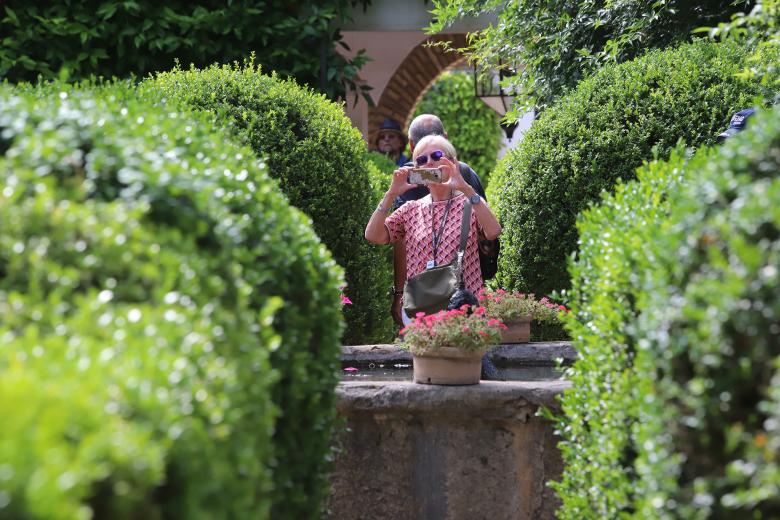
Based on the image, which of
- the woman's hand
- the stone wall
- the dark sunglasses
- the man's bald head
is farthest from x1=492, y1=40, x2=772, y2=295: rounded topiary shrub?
the stone wall

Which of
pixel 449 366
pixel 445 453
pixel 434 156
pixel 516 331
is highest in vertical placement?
pixel 434 156

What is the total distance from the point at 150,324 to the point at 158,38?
30.5ft

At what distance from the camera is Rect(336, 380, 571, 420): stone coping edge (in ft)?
14.8

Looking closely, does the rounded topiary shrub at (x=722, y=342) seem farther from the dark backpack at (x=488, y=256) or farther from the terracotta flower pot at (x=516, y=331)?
the terracotta flower pot at (x=516, y=331)

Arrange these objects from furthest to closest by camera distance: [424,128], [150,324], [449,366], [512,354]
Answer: [424,128] < [512,354] < [449,366] < [150,324]

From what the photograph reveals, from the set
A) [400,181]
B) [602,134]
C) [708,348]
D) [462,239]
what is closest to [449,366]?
[462,239]

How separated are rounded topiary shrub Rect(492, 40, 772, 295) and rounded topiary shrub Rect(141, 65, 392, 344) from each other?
41.4 inches

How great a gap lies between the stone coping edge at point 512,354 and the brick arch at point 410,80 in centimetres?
1111

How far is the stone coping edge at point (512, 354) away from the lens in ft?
19.1

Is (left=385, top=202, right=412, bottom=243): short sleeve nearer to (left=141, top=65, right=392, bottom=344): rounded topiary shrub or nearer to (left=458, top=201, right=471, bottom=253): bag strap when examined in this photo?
(left=458, top=201, right=471, bottom=253): bag strap

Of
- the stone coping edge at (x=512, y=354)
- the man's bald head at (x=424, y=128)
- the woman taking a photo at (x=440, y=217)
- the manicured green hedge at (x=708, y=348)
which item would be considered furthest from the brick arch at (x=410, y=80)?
the manicured green hedge at (x=708, y=348)

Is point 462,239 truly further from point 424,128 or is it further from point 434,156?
point 424,128

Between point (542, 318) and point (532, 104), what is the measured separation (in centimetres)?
304

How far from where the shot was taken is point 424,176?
5.39 meters
